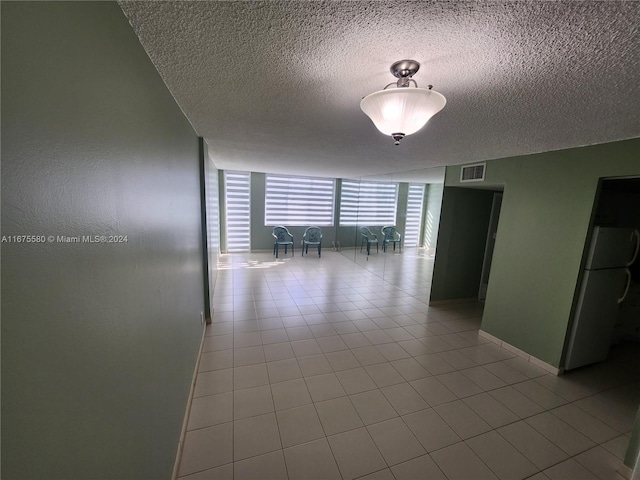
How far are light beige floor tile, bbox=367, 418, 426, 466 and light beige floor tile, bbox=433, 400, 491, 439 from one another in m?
0.36

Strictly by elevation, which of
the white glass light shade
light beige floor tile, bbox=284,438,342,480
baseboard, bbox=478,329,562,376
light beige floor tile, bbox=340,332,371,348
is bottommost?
light beige floor tile, bbox=284,438,342,480

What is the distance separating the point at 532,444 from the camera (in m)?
1.79

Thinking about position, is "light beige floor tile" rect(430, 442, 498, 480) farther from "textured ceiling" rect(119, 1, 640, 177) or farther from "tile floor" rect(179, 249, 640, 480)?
"textured ceiling" rect(119, 1, 640, 177)

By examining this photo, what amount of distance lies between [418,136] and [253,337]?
109 inches

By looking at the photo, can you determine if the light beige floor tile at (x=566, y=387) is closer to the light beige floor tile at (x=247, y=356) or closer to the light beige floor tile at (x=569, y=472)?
the light beige floor tile at (x=569, y=472)

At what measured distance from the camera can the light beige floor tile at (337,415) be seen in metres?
1.83

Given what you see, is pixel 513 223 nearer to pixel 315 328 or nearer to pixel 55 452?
pixel 315 328

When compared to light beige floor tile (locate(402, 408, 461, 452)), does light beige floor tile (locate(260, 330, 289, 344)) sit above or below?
above

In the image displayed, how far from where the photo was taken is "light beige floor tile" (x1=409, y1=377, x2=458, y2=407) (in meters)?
2.14

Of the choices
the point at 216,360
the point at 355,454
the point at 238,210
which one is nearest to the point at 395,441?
the point at 355,454

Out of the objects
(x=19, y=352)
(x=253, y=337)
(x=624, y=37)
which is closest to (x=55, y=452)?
(x=19, y=352)

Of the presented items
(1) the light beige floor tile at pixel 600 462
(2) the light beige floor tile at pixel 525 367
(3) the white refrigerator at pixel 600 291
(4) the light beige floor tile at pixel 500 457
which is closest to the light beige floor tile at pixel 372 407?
(4) the light beige floor tile at pixel 500 457

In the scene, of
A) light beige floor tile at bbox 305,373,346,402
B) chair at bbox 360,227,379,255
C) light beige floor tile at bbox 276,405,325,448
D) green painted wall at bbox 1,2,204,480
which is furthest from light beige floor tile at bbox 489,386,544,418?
chair at bbox 360,227,379,255

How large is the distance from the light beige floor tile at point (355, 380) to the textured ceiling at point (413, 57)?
2259 mm
